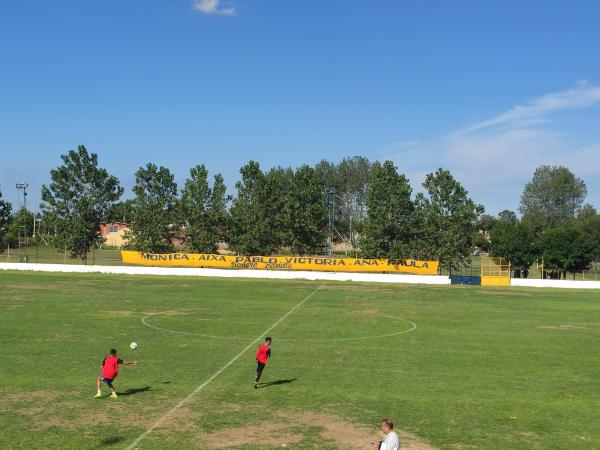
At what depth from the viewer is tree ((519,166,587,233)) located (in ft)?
485

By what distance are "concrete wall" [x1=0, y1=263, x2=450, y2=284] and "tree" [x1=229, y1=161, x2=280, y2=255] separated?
45.8 feet

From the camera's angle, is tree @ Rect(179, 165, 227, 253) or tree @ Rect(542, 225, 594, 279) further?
tree @ Rect(179, 165, 227, 253)

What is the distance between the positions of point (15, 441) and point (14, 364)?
30.9ft

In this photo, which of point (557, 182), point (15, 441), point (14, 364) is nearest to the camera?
point (15, 441)

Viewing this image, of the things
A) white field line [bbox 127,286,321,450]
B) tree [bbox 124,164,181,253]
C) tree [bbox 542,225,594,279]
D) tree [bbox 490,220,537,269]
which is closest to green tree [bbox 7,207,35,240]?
tree [bbox 124,164,181,253]

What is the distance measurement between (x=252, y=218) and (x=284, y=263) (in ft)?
44.1

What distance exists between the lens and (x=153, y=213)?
3580 inches

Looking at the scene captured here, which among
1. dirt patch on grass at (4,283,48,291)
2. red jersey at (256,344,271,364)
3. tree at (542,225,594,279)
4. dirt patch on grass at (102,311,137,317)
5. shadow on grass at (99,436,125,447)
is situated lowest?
shadow on grass at (99,436,125,447)

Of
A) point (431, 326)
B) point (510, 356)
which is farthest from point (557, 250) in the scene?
point (510, 356)

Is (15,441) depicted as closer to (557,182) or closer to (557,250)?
(557,250)

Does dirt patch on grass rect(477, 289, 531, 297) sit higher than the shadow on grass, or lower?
higher

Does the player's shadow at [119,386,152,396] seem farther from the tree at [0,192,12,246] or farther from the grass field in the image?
the tree at [0,192,12,246]

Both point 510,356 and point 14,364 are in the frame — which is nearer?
point 14,364

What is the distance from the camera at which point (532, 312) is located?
44.2 meters
